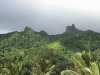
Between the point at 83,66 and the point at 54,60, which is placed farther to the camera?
the point at 54,60

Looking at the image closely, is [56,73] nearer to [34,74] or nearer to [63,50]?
[34,74]

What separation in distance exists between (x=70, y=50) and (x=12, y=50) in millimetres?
41844

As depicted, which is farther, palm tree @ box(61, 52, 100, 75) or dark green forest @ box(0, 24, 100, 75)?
dark green forest @ box(0, 24, 100, 75)

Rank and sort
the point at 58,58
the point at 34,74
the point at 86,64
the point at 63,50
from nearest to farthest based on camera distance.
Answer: the point at 86,64 → the point at 34,74 → the point at 58,58 → the point at 63,50

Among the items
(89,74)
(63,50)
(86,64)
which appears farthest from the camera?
(63,50)

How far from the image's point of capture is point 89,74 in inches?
1238

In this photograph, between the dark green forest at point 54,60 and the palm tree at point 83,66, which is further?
the dark green forest at point 54,60

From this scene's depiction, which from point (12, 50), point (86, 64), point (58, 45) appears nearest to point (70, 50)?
point (58, 45)

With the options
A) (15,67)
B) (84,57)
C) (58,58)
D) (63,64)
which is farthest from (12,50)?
(84,57)

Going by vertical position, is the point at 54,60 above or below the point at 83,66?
below

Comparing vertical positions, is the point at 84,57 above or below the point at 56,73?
above

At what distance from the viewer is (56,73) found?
11256 centimetres

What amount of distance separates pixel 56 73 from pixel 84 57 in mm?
74496

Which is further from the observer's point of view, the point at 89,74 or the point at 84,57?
the point at 84,57
